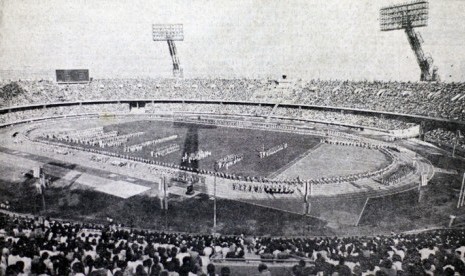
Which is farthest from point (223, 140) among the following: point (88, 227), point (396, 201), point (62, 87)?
point (62, 87)

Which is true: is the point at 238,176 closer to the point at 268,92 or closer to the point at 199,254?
the point at 199,254

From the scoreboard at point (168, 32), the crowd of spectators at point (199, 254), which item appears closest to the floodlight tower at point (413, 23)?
the scoreboard at point (168, 32)

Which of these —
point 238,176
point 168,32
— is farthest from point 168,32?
point 238,176

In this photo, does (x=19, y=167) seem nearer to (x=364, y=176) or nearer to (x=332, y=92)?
(x=364, y=176)

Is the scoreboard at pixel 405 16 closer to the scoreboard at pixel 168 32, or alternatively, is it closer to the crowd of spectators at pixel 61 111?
the scoreboard at pixel 168 32

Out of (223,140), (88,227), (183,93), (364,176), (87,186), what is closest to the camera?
(88,227)

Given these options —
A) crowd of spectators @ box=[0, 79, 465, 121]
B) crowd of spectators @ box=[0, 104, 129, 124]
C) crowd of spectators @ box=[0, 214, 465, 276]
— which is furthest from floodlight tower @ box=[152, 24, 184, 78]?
crowd of spectators @ box=[0, 214, 465, 276]
